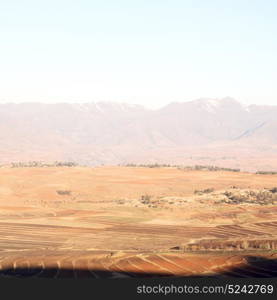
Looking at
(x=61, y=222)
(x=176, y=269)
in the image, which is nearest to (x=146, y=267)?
(x=176, y=269)

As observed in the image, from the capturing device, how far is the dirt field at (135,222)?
34250 mm

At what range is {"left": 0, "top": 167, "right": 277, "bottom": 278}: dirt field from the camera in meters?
34.2

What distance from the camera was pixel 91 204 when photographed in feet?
252

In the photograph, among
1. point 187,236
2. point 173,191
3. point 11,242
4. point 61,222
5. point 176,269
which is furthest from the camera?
point 173,191

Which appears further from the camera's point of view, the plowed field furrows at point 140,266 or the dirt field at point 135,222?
the dirt field at point 135,222

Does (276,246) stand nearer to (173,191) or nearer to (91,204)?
(91,204)

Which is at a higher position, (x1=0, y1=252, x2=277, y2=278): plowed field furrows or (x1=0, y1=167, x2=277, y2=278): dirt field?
(x1=0, y1=252, x2=277, y2=278): plowed field furrows

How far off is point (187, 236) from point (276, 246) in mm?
11726

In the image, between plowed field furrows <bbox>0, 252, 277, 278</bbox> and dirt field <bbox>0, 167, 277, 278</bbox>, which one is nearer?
plowed field furrows <bbox>0, 252, 277, 278</bbox>

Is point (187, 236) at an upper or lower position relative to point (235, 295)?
lower

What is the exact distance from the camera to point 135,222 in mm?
61188

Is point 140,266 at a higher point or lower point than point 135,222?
higher

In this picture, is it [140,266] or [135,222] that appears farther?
[135,222]

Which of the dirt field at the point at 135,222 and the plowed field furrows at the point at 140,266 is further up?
the plowed field furrows at the point at 140,266
